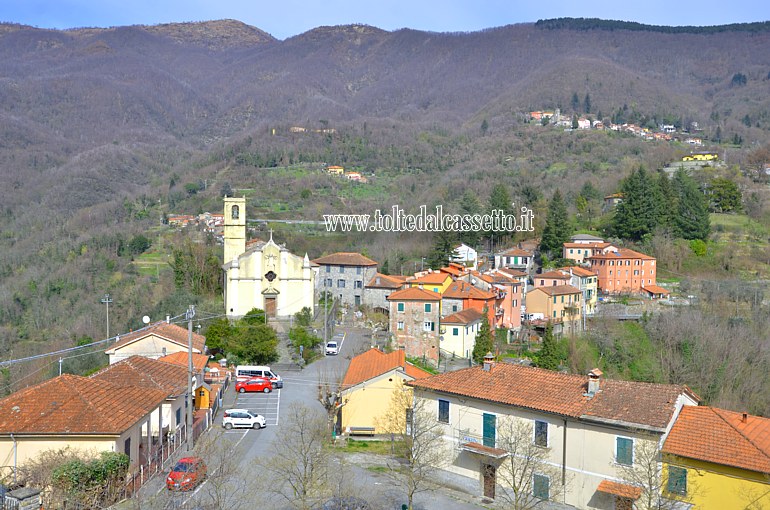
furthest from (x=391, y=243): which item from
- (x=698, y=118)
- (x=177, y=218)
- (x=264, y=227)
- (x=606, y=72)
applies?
(x=606, y=72)

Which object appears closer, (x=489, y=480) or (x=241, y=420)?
(x=489, y=480)

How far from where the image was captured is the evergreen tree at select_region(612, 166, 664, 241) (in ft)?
205

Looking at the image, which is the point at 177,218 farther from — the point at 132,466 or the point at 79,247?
the point at 132,466

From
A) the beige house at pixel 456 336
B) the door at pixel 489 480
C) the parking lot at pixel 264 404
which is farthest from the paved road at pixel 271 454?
the beige house at pixel 456 336

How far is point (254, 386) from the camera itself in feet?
98.0

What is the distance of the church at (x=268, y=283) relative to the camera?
44.3 m

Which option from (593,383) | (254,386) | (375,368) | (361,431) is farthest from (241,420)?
(593,383)

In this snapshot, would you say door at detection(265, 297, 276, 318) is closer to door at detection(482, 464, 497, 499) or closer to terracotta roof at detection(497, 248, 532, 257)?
terracotta roof at detection(497, 248, 532, 257)

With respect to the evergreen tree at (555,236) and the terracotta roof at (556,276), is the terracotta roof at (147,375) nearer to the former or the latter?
the terracotta roof at (556,276)

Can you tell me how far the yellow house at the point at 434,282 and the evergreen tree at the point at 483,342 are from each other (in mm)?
5574

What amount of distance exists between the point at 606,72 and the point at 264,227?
123m

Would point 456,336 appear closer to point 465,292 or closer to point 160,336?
point 465,292

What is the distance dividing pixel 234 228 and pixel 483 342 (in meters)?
18.8

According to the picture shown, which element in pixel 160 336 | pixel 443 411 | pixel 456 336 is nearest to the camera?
pixel 443 411
